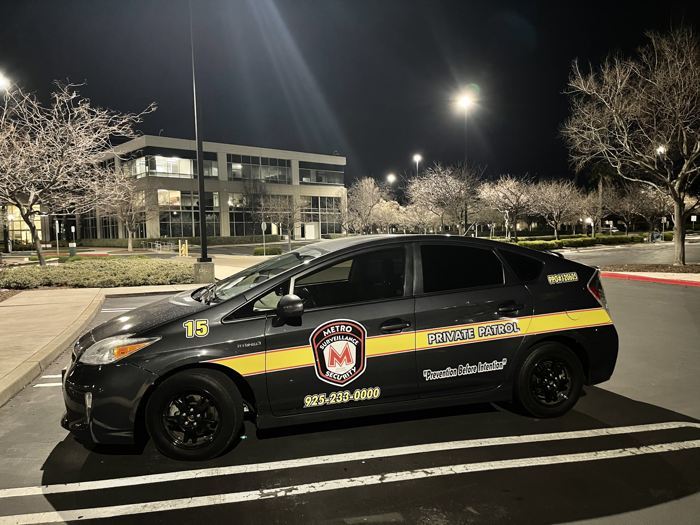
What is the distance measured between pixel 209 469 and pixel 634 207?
6241 cm

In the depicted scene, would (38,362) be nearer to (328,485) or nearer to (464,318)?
(328,485)

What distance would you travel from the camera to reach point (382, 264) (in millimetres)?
4254

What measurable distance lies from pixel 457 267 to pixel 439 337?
667 millimetres

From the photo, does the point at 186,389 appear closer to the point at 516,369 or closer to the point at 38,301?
the point at 516,369

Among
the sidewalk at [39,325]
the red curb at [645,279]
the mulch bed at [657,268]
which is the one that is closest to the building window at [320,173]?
the mulch bed at [657,268]

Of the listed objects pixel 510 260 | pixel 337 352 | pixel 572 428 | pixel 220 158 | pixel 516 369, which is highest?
pixel 220 158

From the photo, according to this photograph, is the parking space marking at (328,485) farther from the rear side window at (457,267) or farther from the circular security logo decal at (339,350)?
the rear side window at (457,267)

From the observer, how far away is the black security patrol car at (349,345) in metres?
3.61

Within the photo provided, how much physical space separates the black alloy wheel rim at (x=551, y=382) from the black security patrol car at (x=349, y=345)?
11 millimetres

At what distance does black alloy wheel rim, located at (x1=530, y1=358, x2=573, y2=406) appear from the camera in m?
4.39

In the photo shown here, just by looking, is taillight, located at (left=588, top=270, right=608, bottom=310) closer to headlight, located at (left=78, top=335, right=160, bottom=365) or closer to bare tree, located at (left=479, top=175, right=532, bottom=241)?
headlight, located at (left=78, top=335, right=160, bottom=365)

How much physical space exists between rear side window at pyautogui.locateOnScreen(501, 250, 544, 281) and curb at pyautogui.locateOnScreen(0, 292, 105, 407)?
205 inches

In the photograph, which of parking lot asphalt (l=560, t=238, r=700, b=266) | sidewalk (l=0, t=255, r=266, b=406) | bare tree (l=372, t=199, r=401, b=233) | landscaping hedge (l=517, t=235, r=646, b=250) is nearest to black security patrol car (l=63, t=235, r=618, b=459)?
sidewalk (l=0, t=255, r=266, b=406)

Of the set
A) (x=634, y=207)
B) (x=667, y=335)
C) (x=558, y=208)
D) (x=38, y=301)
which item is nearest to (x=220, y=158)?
(x=558, y=208)
